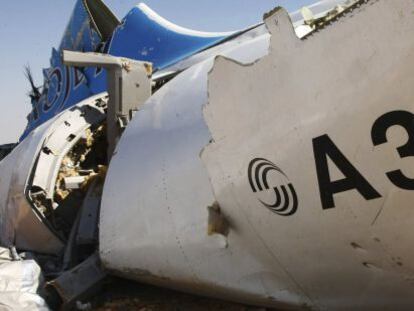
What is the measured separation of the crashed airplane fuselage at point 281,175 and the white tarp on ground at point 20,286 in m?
0.42

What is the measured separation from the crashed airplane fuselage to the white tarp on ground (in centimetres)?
42

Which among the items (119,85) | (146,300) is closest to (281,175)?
(146,300)

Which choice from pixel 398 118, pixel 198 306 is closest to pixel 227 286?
pixel 198 306

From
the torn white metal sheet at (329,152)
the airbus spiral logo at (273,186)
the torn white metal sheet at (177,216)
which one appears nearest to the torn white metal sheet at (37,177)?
the torn white metal sheet at (177,216)

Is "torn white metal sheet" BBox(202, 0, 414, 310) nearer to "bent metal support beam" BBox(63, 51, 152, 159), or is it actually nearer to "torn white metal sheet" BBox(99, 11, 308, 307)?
"torn white metal sheet" BBox(99, 11, 308, 307)

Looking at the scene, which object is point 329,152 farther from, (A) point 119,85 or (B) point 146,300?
(A) point 119,85

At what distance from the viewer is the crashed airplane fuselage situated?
77.9 inches

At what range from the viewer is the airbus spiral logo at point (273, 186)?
2357 mm

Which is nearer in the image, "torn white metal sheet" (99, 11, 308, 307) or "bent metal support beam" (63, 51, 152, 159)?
"torn white metal sheet" (99, 11, 308, 307)

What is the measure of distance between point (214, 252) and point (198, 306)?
878mm

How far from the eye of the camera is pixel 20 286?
387cm

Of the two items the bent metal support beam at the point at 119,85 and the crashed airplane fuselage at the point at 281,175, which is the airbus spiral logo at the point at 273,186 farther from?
the bent metal support beam at the point at 119,85

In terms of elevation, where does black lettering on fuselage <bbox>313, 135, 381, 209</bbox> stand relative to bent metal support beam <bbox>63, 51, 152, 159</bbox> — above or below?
below

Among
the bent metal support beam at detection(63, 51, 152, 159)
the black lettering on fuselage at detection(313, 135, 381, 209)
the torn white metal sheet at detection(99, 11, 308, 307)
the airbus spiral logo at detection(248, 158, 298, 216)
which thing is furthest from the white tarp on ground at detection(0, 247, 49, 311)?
the black lettering on fuselage at detection(313, 135, 381, 209)
